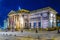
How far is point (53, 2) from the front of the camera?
3.84 meters

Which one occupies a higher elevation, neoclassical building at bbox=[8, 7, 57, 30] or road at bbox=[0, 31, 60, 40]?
neoclassical building at bbox=[8, 7, 57, 30]

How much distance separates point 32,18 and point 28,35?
0.54m

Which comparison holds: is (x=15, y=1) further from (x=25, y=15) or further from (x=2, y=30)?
(x=2, y=30)

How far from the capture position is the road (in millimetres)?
3616

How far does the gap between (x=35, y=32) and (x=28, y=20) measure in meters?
0.42

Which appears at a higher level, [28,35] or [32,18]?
[32,18]

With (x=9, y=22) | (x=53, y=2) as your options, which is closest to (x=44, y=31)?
(x=53, y=2)

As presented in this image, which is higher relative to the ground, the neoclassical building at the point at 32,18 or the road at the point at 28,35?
the neoclassical building at the point at 32,18

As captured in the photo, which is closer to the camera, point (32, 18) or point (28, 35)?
point (32, 18)

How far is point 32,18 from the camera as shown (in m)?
3.96

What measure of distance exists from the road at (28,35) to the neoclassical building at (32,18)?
0.66 ft

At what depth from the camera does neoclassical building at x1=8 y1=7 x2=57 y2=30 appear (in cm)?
367

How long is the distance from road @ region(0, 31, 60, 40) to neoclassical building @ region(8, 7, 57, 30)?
20cm

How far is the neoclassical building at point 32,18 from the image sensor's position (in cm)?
367
